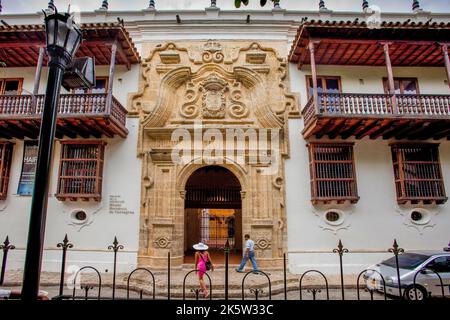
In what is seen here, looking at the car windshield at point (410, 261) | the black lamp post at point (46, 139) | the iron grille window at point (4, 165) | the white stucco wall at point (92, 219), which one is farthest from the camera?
the iron grille window at point (4, 165)

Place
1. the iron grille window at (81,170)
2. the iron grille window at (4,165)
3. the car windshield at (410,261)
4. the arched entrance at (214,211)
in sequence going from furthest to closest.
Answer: the arched entrance at (214,211) → the iron grille window at (4,165) → the iron grille window at (81,170) → the car windshield at (410,261)

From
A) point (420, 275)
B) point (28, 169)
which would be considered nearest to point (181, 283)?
point (420, 275)

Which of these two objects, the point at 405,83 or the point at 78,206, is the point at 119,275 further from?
the point at 405,83

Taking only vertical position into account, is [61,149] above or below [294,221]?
above

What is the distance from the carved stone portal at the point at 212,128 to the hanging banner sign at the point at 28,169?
4094 millimetres

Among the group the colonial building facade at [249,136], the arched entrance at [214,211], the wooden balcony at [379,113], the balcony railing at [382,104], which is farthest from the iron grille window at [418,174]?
the arched entrance at [214,211]

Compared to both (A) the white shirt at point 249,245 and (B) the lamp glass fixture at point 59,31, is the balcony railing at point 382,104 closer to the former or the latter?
(A) the white shirt at point 249,245

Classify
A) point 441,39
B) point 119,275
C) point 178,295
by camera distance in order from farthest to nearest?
point 441,39 → point 119,275 → point 178,295

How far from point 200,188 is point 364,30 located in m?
9.10

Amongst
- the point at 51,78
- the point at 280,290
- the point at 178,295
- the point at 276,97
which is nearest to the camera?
the point at 51,78

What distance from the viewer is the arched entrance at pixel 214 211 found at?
13.3 meters

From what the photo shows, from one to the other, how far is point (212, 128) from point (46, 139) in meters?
8.31

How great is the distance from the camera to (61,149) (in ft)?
35.7

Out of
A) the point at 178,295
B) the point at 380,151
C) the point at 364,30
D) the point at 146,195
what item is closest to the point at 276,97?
the point at 364,30
